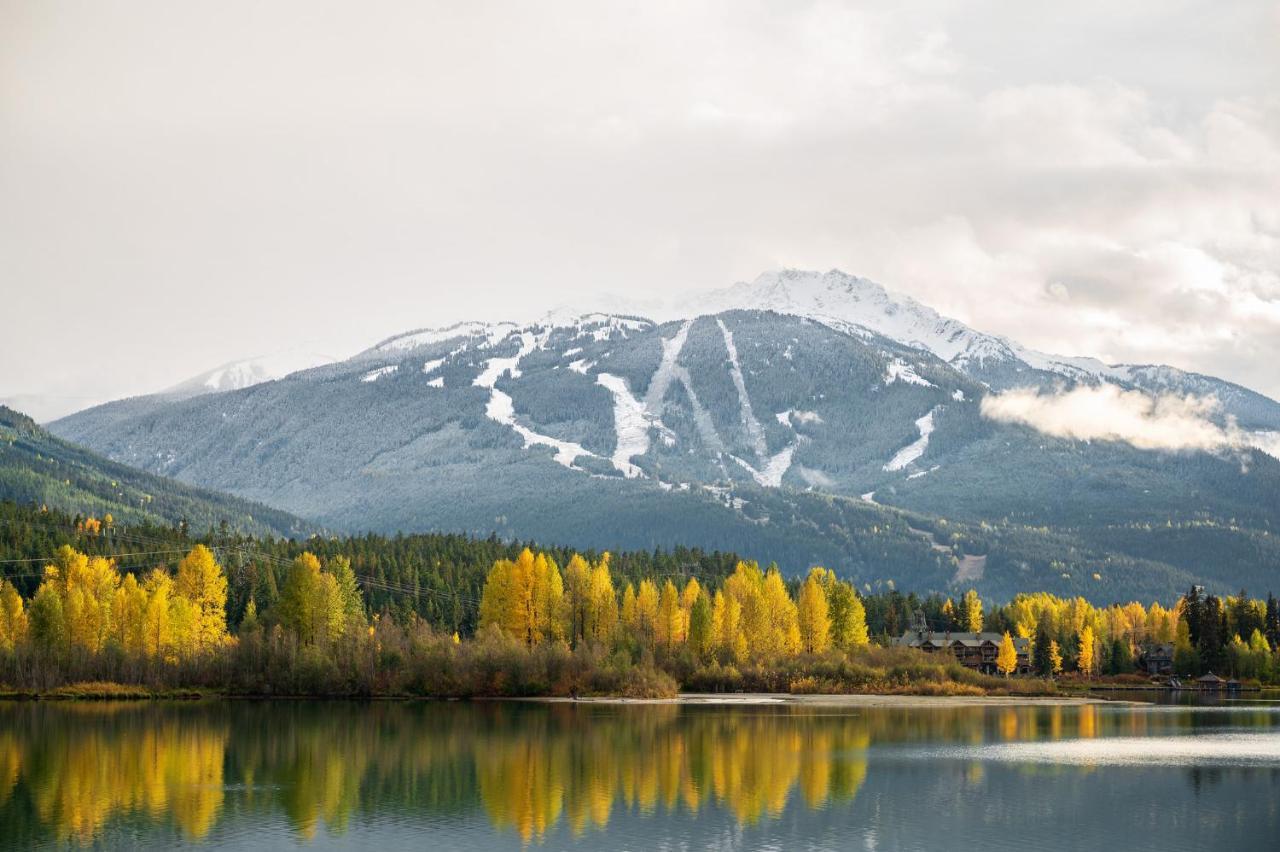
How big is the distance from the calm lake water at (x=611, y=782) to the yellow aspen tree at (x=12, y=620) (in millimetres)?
22478

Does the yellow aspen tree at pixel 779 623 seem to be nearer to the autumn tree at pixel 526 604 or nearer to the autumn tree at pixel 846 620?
the autumn tree at pixel 846 620

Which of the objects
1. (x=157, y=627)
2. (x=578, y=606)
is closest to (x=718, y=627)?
(x=578, y=606)

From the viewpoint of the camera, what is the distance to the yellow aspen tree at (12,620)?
139 m

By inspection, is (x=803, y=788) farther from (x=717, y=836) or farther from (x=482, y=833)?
(x=482, y=833)

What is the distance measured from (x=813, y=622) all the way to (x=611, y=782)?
102 meters

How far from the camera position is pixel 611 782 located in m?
78.9

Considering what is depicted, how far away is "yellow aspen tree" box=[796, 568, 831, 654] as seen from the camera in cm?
17700

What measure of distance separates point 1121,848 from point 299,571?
103 meters

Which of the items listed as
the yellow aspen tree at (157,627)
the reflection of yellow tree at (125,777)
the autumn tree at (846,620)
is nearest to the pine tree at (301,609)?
the yellow aspen tree at (157,627)

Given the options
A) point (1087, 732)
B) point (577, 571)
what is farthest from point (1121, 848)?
point (577, 571)

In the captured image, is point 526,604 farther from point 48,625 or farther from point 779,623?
point 48,625

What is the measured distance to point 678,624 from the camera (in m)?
165

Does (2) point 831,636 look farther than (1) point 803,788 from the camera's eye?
Yes

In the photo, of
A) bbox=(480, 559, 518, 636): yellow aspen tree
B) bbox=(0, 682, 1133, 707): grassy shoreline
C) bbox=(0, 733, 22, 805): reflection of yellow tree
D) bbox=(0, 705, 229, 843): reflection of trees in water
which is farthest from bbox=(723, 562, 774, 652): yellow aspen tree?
bbox=(0, 733, 22, 805): reflection of yellow tree
